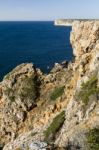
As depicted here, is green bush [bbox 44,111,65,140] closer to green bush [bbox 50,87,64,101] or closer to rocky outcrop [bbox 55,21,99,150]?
rocky outcrop [bbox 55,21,99,150]

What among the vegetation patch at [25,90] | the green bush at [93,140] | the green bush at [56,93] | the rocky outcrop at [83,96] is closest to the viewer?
the green bush at [93,140]

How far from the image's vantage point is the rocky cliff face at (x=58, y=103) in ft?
103

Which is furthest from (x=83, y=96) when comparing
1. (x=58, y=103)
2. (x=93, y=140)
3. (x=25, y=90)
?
(x=25, y=90)

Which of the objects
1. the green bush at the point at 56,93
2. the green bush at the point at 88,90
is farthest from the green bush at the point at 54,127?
the green bush at the point at 56,93

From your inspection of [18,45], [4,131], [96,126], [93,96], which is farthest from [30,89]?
[18,45]

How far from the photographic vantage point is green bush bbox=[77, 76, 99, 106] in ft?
114

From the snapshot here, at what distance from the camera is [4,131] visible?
50750 mm

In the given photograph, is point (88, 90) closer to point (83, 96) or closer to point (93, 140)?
point (83, 96)

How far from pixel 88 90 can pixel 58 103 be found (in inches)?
412

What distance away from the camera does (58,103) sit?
4553 centimetres

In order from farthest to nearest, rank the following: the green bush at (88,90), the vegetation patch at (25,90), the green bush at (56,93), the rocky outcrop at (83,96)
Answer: the vegetation patch at (25,90) → the green bush at (56,93) → the green bush at (88,90) → the rocky outcrop at (83,96)

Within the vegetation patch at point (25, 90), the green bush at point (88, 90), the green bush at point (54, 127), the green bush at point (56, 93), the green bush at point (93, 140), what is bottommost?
the green bush at point (93, 140)

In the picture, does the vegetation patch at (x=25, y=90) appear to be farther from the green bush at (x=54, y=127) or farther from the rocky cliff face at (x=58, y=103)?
the green bush at (x=54, y=127)

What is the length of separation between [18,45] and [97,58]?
156188 millimetres
